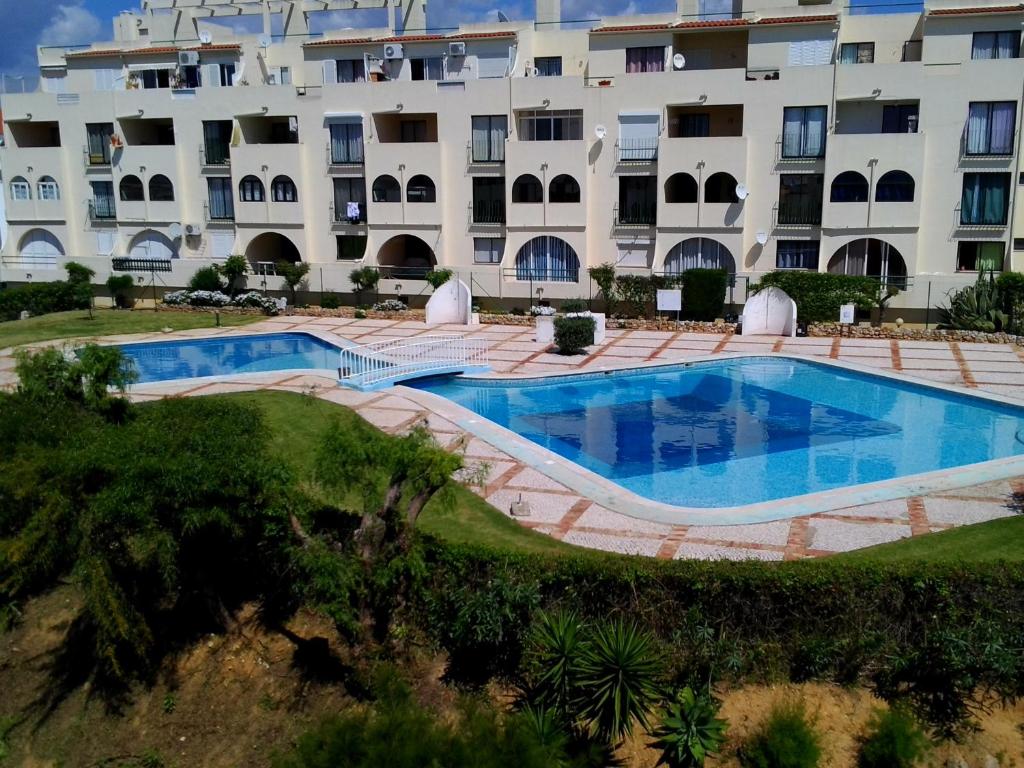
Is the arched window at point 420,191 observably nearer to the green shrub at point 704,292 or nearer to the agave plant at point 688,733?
the green shrub at point 704,292

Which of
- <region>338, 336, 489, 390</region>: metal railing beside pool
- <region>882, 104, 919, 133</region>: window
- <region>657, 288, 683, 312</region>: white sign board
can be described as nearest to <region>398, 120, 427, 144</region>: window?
<region>657, 288, 683, 312</region>: white sign board

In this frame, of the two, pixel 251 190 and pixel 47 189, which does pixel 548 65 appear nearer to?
pixel 251 190

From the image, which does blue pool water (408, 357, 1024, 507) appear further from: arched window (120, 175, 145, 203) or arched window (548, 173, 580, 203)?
arched window (120, 175, 145, 203)

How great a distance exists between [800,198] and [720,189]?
2.89 metres

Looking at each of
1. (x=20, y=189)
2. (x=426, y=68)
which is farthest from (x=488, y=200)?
(x=20, y=189)

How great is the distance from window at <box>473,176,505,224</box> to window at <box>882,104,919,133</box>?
14.2 metres

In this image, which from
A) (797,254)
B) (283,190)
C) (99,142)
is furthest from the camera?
(99,142)

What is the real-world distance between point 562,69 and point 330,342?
1711 centimetres

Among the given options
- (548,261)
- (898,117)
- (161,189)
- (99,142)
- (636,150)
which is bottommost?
(548,261)

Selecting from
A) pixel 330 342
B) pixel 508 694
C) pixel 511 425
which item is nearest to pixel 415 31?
pixel 330 342

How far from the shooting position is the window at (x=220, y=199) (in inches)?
1587

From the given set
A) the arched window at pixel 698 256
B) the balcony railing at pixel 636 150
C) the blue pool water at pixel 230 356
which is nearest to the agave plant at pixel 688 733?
the blue pool water at pixel 230 356

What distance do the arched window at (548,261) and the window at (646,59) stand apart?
24.7 feet

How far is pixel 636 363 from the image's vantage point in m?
26.8
